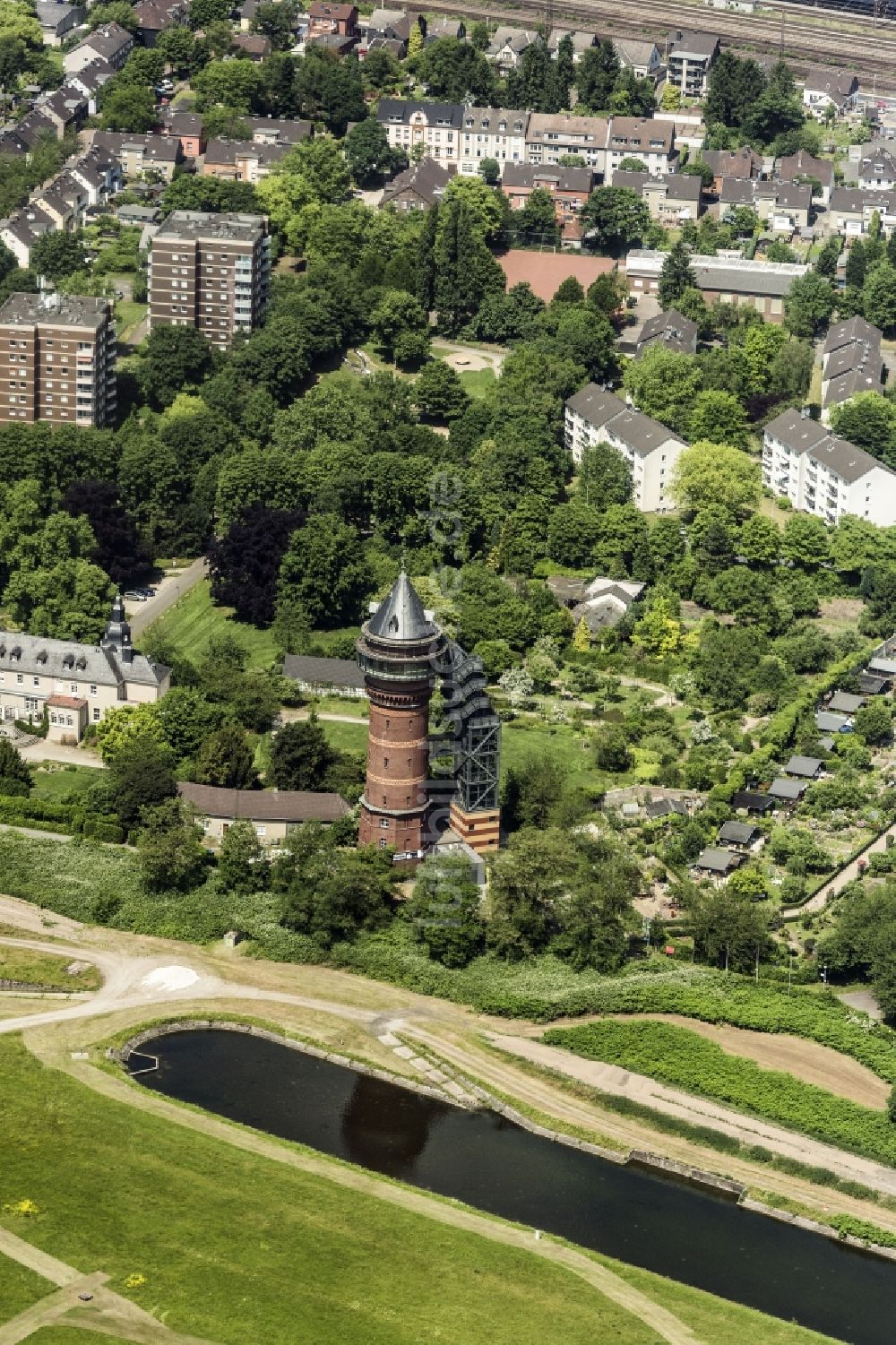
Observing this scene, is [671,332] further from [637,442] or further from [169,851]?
[169,851]

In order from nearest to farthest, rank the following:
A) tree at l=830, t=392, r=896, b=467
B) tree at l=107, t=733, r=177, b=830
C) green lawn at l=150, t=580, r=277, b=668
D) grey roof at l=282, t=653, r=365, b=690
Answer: tree at l=107, t=733, r=177, b=830 < grey roof at l=282, t=653, r=365, b=690 < green lawn at l=150, t=580, r=277, b=668 < tree at l=830, t=392, r=896, b=467

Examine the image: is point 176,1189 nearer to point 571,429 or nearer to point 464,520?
point 464,520

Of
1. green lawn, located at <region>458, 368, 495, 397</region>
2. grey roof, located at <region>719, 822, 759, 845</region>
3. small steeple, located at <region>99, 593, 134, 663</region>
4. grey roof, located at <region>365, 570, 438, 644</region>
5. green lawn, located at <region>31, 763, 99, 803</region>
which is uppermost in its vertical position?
grey roof, located at <region>365, 570, 438, 644</region>

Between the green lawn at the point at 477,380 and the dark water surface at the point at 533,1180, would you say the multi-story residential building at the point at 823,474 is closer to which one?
the green lawn at the point at 477,380

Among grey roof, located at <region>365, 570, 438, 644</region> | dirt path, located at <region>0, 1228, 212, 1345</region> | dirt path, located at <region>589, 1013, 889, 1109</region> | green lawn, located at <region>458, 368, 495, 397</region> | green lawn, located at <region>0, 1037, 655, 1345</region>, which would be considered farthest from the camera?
green lawn, located at <region>458, 368, 495, 397</region>

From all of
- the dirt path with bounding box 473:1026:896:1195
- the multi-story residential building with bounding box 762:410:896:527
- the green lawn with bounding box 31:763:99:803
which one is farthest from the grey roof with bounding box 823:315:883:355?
the dirt path with bounding box 473:1026:896:1195

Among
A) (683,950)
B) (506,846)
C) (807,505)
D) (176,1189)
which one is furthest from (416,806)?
(807,505)

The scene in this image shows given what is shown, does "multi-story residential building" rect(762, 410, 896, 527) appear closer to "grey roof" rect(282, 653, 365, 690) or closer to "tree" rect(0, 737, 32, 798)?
"grey roof" rect(282, 653, 365, 690)

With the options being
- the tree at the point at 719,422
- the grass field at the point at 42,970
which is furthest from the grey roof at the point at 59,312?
the grass field at the point at 42,970
